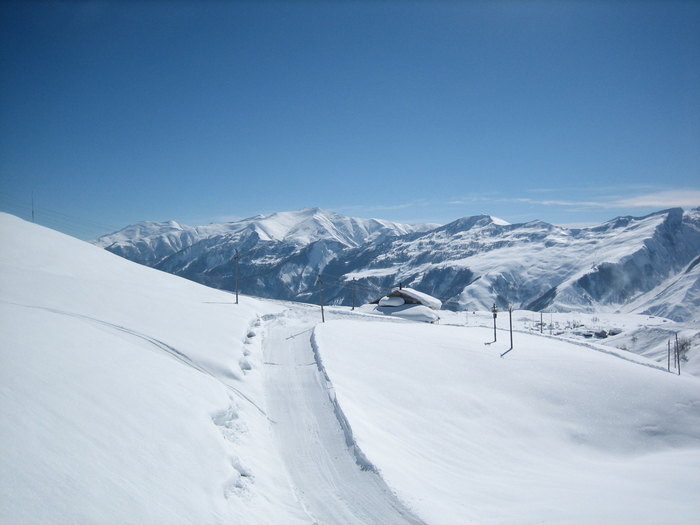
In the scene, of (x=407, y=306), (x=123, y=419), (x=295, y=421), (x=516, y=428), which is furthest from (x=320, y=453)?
(x=407, y=306)

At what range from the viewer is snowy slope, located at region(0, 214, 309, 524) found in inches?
286

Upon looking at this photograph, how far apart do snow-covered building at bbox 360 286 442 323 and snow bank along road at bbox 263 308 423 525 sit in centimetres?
3743

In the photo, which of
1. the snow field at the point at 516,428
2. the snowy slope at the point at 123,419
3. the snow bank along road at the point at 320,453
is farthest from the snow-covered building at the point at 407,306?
the snowy slope at the point at 123,419

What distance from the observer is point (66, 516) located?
6484 millimetres

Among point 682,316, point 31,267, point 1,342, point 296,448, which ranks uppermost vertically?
point 31,267

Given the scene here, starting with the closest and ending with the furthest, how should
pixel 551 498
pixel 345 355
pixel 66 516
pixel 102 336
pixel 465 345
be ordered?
pixel 66 516 < pixel 551 498 < pixel 102 336 < pixel 345 355 < pixel 465 345

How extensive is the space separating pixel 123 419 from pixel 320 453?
659 centimetres

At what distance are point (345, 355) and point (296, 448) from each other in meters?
10.1

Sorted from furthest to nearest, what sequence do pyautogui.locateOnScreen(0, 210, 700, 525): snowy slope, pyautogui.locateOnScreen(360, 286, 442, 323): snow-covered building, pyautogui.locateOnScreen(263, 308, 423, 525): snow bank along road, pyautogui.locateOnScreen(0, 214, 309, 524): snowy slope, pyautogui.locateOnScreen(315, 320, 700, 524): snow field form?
1. pyautogui.locateOnScreen(360, 286, 442, 323): snow-covered building
2. pyautogui.locateOnScreen(315, 320, 700, 524): snow field
3. pyautogui.locateOnScreen(263, 308, 423, 525): snow bank along road
4. pyautogui.locateOnScreen(0, 210, 700, 525): snowy slope
5. pyautogui.locateOnScreen(0, 214, 309, 524): snowy slope

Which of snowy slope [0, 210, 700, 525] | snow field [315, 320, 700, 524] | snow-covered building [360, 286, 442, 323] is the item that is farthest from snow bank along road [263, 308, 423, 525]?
snow-covered building [360, 286, 442, 323]

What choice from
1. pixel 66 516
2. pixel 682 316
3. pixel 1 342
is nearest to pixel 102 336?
pixel 1 342

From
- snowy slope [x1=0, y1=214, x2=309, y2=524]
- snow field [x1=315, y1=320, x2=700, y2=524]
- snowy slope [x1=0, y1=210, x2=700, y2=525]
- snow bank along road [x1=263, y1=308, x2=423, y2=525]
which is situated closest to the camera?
snowy slope [x1=0, y1=214, x2=309, y2=524]

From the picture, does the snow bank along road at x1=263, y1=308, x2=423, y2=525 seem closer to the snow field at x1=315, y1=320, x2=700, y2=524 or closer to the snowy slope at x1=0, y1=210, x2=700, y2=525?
the snowy slope at x1=0, y1=210, x2=700, y2=525

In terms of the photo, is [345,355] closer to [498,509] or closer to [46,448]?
[498,509]
